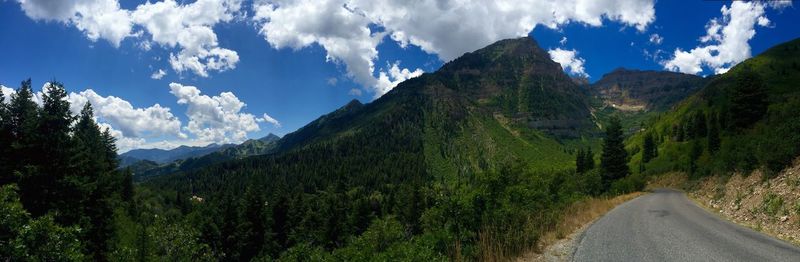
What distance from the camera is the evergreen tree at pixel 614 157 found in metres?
72.8

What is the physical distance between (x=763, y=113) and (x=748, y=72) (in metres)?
8.75

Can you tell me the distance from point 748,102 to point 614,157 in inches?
992

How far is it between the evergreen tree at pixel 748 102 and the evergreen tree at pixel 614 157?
20.7 m

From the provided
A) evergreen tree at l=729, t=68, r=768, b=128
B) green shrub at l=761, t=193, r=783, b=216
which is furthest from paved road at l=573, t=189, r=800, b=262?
evergreen tree at l=729, t=68, r=768, b=128

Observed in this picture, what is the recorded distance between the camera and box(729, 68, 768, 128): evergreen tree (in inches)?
1928

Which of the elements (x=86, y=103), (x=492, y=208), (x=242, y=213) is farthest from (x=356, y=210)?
(x=492, y=208)

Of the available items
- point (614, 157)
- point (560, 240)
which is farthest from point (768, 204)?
point (614, 157)

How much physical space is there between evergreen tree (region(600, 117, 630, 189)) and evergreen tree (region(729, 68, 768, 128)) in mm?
20670

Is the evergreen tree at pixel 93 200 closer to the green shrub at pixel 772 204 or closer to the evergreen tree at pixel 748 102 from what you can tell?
the green shrub at pixel 772 204

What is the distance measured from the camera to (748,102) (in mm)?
49781

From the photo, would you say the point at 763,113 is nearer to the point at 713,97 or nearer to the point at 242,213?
the point at 242,213

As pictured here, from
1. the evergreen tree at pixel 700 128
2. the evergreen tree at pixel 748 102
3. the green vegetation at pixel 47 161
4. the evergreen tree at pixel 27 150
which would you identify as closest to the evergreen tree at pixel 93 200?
the green vegetation at pixel 47 161

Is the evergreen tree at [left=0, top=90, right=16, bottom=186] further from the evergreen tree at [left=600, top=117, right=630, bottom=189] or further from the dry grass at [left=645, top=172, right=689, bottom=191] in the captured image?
the dry grass at [left=645, top=172, right=689, bottom=191]

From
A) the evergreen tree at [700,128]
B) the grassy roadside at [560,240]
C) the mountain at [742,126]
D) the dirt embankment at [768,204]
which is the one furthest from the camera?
the evergreen tree at [700,128]
